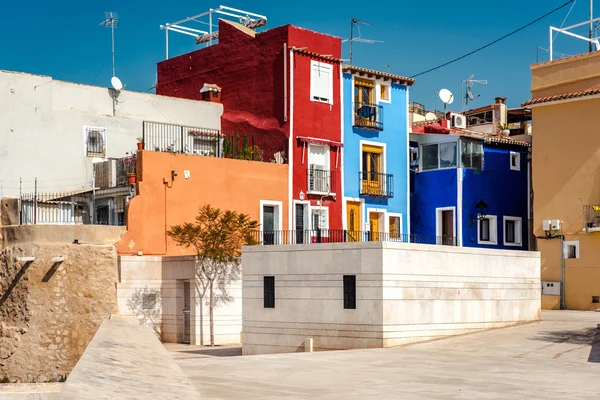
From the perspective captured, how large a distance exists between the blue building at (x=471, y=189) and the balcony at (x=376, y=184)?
2.23 meters

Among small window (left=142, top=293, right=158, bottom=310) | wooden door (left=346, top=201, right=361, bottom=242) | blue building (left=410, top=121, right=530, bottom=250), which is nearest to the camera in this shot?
small window (left=142, top=293, right=158, bottom=310)

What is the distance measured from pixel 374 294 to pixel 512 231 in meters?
21.3

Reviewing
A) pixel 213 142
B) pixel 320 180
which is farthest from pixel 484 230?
pixel 213 142

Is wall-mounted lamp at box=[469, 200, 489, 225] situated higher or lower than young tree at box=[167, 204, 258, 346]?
higher

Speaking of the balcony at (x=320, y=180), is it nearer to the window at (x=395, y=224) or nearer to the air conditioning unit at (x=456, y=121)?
the window at (x=395, y=224)

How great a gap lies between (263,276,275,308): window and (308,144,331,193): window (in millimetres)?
12981

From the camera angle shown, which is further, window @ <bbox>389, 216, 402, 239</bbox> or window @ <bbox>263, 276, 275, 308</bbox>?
window @ <bbox>389, 216, 402, 239</bbox>

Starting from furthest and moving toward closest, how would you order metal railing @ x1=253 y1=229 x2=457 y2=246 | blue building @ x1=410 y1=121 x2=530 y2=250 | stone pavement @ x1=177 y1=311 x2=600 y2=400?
blue building @ x1=410 y1=121 x2=530 y2=250 < metal railing @ x1=253 y1=229 x2=457 y2=246 < stone pavement @ x1=177 y1=311 x2=600 y2=400

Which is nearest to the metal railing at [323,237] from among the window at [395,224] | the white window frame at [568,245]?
the window at [395,224]

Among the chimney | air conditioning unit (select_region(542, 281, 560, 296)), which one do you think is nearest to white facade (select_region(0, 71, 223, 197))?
the chimney

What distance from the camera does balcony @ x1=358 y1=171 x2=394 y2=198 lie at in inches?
1593

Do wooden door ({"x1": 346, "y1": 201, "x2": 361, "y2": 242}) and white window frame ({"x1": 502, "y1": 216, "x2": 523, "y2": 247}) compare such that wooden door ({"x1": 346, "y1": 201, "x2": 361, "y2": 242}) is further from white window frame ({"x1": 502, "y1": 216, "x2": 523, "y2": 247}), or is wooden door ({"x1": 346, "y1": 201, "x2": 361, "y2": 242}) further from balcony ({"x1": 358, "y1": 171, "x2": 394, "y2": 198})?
white window frame ({"x1": 502, "y1": 216, "x2": 523, "y2": 247})

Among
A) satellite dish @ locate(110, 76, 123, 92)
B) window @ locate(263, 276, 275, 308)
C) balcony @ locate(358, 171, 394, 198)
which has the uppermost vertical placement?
satellite dish @ locate(110, 76, 123, 92)

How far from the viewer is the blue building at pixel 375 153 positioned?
40.2 meters
